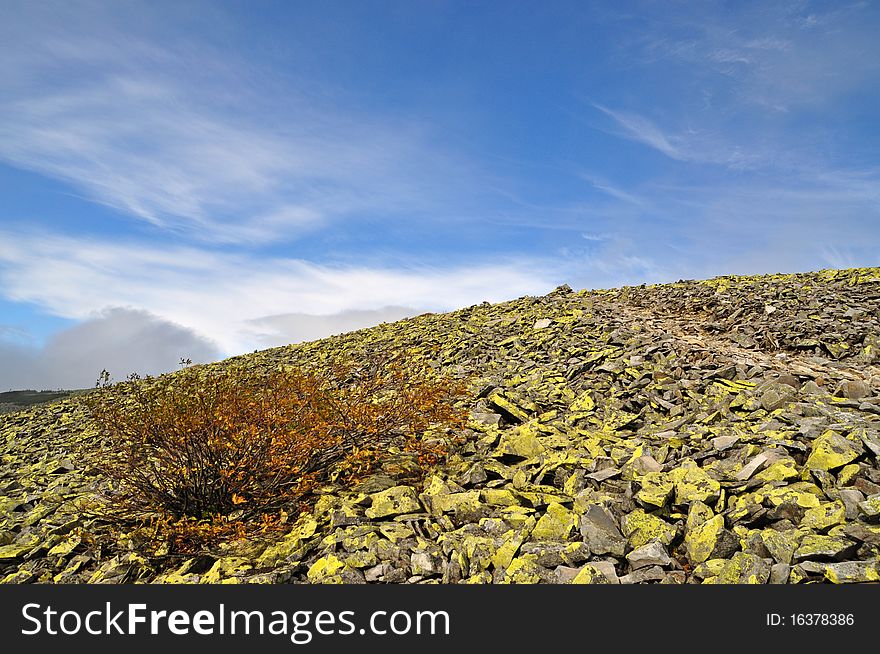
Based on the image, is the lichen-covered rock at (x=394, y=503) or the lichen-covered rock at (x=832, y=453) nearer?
the lichen-covered rock at (x=832, y=453)

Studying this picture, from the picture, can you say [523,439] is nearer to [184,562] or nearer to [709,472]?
[709,472]

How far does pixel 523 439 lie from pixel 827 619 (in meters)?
4.64

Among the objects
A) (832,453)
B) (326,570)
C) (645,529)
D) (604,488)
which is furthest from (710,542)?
(326,570)

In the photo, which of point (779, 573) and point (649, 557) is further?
point (649, 557)

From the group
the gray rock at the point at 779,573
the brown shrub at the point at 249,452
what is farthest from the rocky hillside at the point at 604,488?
the brown shrub at the point at 249,452

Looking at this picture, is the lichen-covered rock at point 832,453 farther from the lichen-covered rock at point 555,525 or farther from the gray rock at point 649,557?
the lichen-covered rock at point 555,525

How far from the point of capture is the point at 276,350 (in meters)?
23.8

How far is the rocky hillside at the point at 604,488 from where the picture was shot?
18.0ft

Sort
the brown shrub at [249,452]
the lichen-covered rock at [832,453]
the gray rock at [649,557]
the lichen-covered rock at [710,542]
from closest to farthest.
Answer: the gray rock at [649,557]
the lichen-covered rock at [710,542]
the lichen-covered rock at [832,453]
the brown shrub at [249,452]

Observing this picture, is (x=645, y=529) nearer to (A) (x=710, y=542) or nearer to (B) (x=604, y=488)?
(A) (x=710, y=542)

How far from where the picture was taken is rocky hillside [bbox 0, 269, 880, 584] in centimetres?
550

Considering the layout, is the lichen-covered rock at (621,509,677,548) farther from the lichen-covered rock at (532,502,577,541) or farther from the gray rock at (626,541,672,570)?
the lichen-covered rock at (532,502,577,541)

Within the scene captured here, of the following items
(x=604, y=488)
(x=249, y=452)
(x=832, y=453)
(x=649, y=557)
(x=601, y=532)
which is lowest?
(x=649, y=557)

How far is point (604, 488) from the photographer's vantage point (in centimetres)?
715
